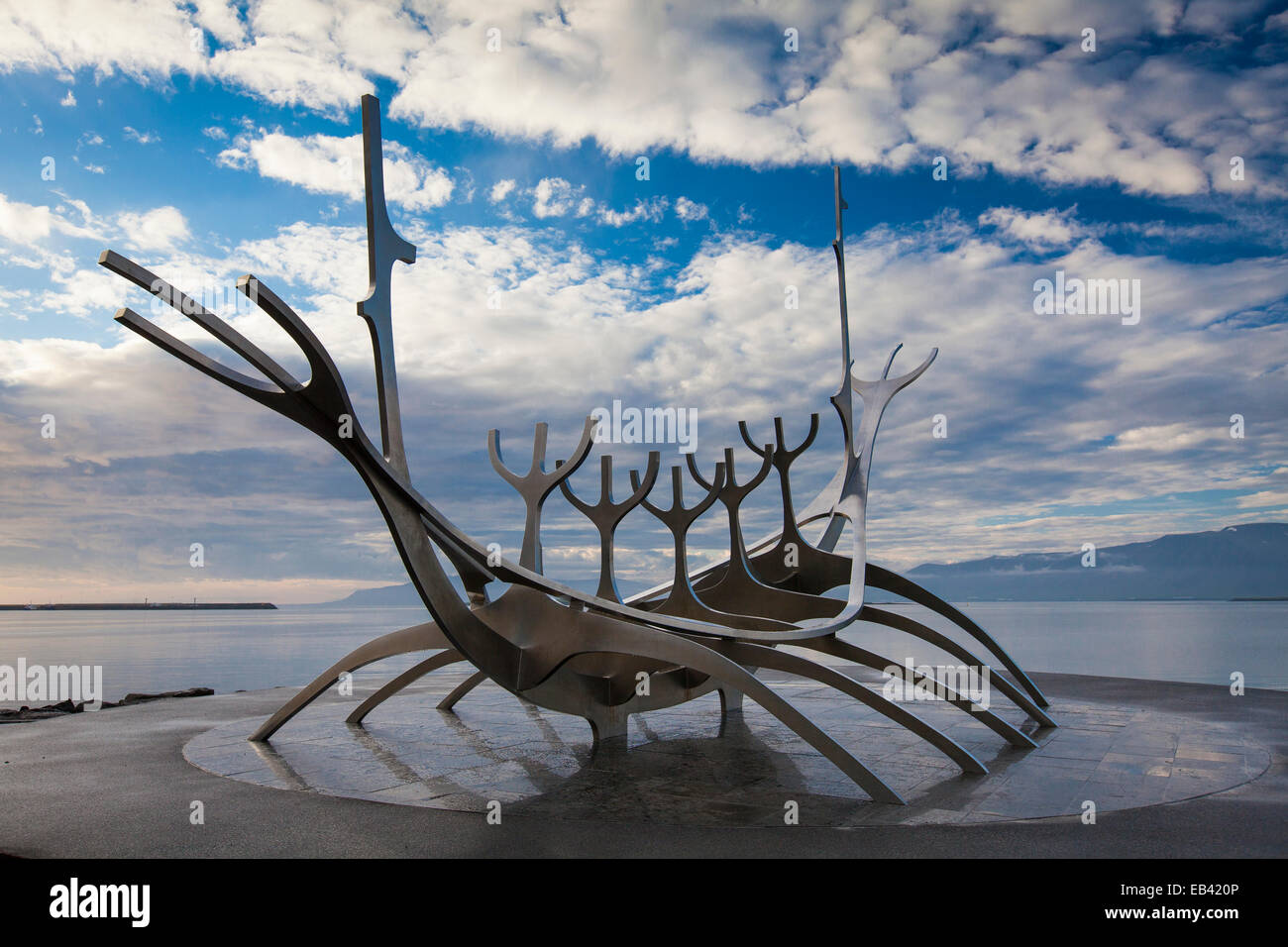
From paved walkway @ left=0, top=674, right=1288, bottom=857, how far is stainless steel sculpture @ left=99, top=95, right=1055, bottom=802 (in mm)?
677

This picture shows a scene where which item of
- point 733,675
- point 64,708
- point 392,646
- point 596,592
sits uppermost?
point 596,592

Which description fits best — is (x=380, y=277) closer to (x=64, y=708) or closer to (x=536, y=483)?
(x=536, y=483)

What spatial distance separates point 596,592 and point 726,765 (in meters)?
2.85

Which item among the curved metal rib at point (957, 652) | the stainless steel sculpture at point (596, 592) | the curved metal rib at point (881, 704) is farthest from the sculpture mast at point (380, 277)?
the curved metal rib at point (957, 652)

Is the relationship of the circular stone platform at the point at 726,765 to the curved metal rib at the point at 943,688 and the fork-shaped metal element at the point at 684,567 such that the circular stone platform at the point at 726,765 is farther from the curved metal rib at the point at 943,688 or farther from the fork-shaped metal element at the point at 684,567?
the fork-shaped metal element at the point at 684,567

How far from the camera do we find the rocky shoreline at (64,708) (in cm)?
1364

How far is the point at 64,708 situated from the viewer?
14922mm

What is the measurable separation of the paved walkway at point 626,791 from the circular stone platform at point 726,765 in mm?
41

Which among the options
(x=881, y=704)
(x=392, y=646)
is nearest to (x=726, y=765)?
(x=881, y=704)

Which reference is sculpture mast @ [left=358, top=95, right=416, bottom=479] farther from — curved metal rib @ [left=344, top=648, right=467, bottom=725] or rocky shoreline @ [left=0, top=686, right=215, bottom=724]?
rocky shoreline @ [left=0, top=686, right=215, bottom=724]

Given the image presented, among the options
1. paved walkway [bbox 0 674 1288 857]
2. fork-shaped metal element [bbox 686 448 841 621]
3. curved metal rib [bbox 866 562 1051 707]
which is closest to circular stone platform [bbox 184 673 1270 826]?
paved walkway [bbox 0 674 1288 857]
